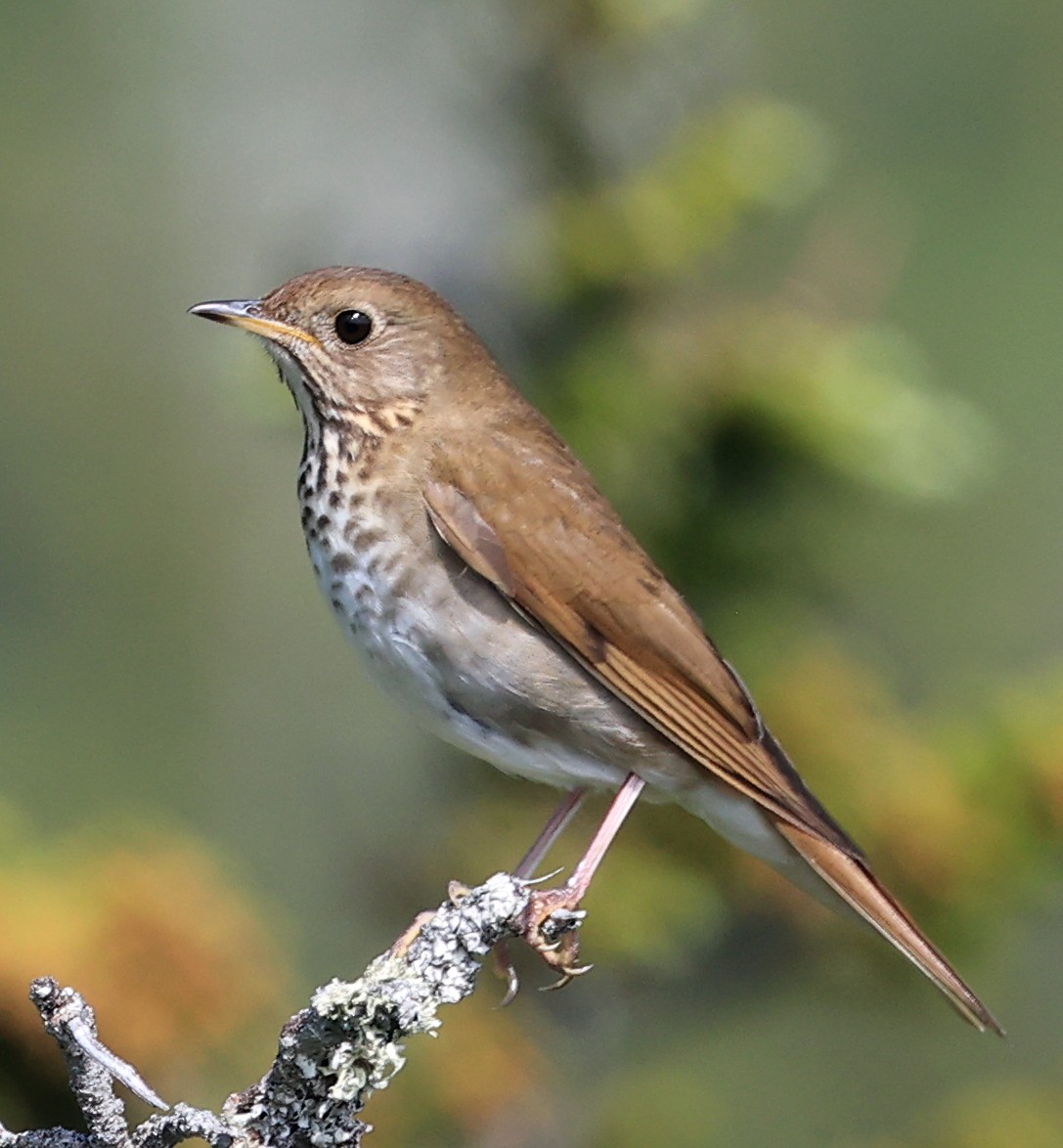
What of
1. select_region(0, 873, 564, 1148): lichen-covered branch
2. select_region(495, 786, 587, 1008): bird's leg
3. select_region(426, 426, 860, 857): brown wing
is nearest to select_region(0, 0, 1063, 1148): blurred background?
select_region(495, 786, 587, 1008): bird's leg

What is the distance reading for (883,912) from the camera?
3.70 m

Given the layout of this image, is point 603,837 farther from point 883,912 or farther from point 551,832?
point 883,912

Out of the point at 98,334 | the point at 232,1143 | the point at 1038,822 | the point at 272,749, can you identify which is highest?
the point at 98,334

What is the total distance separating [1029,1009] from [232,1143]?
4.43m

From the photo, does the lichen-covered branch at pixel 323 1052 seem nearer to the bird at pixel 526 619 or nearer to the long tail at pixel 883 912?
the bird at pixel 526 619

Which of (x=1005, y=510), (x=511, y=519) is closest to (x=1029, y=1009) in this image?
(x=1005, y=510)

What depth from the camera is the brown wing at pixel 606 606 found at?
3.69m

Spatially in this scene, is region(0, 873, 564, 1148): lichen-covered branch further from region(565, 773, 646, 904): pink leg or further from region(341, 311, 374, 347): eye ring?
region(341, 311, 374, 347): eye ring

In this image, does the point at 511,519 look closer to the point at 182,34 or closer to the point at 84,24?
the point at 182,34

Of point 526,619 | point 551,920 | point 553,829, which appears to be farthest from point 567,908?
point 553,829

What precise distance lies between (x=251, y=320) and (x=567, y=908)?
54.7 inches

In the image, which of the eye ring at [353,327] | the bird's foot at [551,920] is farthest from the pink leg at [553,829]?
the eye ring at [353,327]

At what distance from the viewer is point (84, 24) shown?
9.37m

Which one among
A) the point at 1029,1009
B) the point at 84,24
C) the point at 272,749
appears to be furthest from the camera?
the point at 84,24
